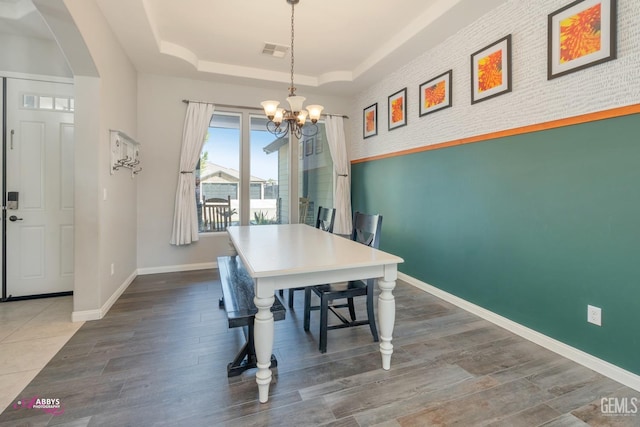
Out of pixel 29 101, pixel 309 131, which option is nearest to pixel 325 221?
pixel 309 131

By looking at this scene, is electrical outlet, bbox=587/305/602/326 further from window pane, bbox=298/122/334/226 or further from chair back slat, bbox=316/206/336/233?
window pane, bbox=298/122/334/226

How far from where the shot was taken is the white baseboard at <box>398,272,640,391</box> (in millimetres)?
1813

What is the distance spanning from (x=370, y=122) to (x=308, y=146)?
1.12 meters

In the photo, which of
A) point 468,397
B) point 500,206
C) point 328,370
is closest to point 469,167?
point 500,206

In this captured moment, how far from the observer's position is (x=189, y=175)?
422 cm

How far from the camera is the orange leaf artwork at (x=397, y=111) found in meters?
3.90

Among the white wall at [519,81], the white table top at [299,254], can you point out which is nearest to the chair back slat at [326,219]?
the white table top at [299,254]

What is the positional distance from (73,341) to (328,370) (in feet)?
6.45

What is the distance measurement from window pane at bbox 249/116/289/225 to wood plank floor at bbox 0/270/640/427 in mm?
2388

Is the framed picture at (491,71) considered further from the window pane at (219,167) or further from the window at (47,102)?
the window at (47,102)

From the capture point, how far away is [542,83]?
7.52 feet

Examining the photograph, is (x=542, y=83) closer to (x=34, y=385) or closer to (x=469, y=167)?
(x=469, y=167)

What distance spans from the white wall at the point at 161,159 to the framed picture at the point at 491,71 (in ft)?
10.7

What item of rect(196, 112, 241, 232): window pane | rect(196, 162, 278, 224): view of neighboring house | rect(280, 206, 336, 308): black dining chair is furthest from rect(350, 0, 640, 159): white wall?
rect(196, 112, 241, 232): window pane
